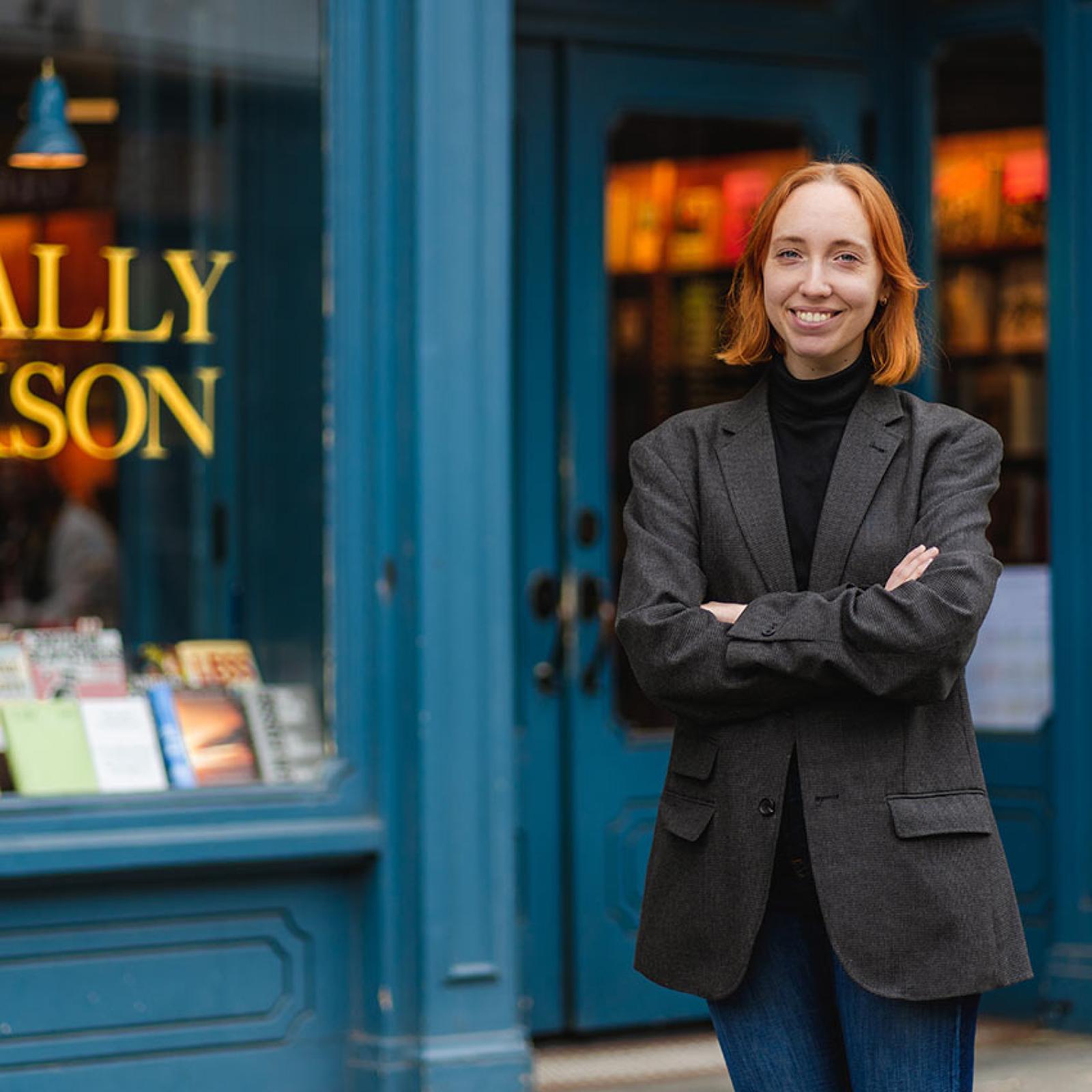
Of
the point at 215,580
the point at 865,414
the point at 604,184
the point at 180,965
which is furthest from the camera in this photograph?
the point at 604,184

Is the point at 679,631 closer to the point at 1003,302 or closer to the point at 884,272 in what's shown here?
the point at 884,272

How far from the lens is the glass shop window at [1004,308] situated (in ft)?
20.1

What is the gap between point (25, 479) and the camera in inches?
190

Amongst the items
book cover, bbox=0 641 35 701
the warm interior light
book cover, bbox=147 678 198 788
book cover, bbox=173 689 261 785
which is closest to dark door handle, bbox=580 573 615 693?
book cover, bbox=173 689 261 785

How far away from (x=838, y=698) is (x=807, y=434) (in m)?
0.39

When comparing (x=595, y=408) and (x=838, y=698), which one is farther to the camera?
(x=595, y=408)

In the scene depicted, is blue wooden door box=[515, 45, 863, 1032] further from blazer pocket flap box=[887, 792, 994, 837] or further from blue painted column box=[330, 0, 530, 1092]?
blazer pocket flap box=[887, 792, 994, 837]

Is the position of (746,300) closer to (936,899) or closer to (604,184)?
(936,899)

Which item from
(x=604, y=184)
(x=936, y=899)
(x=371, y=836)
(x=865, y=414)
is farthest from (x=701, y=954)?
(x=604, y=184)

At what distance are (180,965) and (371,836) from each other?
528mm

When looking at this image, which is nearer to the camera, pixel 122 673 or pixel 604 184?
pixel 122 673

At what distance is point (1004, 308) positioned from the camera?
620 centimetres

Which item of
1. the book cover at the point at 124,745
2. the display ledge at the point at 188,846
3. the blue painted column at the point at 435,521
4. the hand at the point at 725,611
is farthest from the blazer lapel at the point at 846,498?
the book cover at the point at 124,745

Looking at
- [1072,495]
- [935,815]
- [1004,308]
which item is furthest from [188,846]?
[1004,308]
